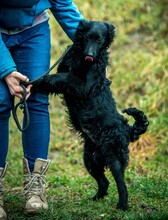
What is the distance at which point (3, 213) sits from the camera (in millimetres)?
3709

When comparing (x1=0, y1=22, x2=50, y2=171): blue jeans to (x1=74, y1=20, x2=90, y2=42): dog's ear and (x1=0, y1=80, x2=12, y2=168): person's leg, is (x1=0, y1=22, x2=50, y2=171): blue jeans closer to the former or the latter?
(x1=0, y1=80, x2=12, y2=168): person's leg

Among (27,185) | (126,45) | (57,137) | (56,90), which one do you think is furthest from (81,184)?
(126,45)

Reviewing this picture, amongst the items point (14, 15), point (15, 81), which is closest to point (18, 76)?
point (15, 81)

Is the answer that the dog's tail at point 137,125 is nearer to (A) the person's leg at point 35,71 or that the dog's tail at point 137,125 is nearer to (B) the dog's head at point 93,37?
(B) the dog's head at point 93,37

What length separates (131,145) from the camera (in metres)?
6.50

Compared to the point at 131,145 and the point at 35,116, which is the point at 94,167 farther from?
the point at 131,145

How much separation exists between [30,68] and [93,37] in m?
0.49

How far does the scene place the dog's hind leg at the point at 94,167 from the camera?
3.97 meters

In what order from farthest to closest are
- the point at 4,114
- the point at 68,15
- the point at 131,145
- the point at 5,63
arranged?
the point at 131,145, the point at 68,15, the point at 4,114, the point at 5,63

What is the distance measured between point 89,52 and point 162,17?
209 inches

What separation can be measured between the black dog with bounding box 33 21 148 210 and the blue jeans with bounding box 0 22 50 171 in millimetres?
105

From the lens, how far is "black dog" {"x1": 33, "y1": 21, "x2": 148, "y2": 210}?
3.74 metres

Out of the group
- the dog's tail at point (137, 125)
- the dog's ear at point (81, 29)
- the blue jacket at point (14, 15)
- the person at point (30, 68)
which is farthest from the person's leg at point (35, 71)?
the dog's tail at point (137, 125)

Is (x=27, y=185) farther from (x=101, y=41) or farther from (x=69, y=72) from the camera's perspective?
(x=101, y=41)
